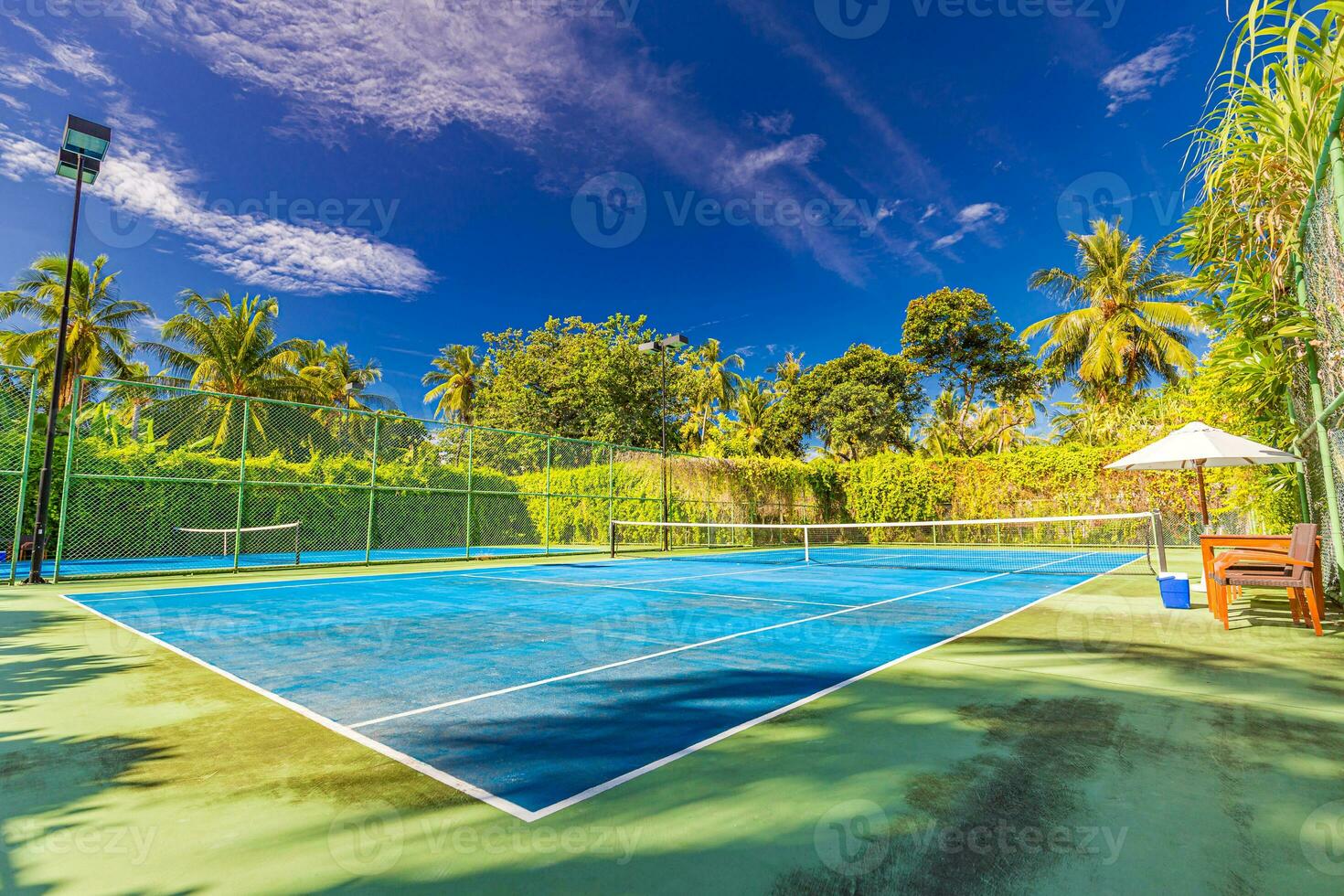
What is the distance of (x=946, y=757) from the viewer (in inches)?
108

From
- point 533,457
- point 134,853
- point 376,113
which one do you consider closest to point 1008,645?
point 134,853

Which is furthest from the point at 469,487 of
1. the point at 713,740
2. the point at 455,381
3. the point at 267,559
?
the point at 455,381

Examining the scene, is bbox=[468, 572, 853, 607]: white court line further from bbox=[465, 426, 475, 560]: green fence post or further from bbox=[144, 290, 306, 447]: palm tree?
bbox=[144, 290, 306, 447]: palm tree

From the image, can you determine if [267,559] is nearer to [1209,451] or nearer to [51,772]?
[51,772]

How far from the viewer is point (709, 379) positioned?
3991cm

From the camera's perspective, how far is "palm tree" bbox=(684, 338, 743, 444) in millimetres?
39688

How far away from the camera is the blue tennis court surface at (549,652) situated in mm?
2924

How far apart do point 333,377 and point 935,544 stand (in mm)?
31642

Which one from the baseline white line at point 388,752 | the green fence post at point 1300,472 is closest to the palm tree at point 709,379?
the green fence post at point 1300,472

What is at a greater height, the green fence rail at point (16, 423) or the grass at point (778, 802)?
the green fence rail at point (16, 423)

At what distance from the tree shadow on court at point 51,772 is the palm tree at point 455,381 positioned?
36596 millimetres

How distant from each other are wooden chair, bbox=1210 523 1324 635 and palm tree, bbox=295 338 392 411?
32.2m

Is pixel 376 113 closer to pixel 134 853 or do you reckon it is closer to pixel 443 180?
pixel 443 180

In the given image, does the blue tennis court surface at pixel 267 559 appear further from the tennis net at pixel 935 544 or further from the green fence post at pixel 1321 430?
the green fence post at pixel 1321 430
